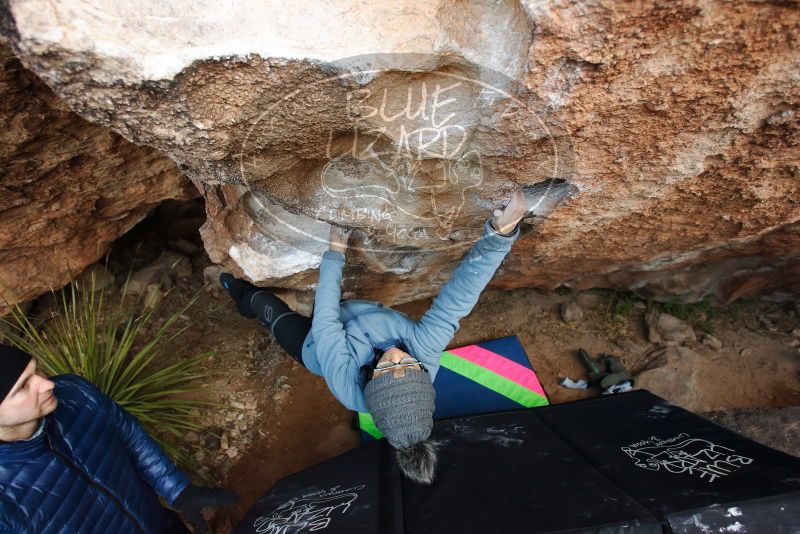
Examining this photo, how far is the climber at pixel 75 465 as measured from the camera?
1454 mm

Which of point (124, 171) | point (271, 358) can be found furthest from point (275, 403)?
point (124, 171)

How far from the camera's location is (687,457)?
2.08 meters

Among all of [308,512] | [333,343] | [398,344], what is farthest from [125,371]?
[398,344]

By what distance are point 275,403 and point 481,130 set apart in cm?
237

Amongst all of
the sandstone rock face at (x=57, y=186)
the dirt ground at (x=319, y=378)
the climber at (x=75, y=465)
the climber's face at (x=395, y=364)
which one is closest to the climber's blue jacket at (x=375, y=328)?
the climber's face at (x=395, y=364)

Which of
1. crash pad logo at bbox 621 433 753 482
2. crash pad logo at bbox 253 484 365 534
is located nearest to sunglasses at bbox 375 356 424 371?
crash pad logo at bbox 253 484 365 534

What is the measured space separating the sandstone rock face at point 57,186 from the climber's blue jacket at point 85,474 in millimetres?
952

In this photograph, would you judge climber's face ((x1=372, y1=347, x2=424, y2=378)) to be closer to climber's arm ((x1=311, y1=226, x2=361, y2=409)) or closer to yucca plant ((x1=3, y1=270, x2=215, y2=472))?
climber's arm ((x1=311, y1=226, x2=361, y2=409))

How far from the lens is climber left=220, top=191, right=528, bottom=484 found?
163 centimetres

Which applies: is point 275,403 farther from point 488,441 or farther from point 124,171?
point 124,171

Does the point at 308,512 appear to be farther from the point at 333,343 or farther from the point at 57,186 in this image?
the point at 57,186

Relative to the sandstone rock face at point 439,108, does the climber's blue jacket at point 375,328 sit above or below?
below

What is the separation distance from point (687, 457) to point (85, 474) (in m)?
2.47

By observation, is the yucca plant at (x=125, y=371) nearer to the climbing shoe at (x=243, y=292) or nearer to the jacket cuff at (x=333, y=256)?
the climbing shoe at (x=243, y=292)
